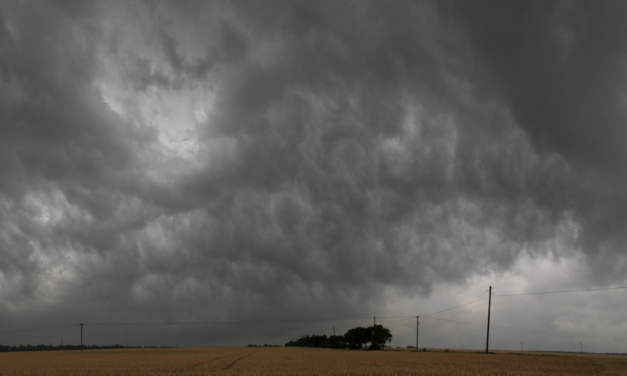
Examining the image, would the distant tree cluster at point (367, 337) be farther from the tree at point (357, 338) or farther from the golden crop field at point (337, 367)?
the golden crop field at point (337, 367)

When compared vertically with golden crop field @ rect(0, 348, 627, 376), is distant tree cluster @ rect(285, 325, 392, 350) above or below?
below

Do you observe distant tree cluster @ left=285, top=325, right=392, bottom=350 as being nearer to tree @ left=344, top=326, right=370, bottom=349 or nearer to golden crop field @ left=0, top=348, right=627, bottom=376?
tree @ left=344, top=326, right=370, bottom=349

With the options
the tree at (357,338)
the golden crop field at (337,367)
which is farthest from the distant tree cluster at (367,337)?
the golden crop field at (337,367)

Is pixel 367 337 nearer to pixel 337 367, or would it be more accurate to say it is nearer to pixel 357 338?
pixel 357 338

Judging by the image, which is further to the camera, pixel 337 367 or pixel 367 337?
pixel 367 337

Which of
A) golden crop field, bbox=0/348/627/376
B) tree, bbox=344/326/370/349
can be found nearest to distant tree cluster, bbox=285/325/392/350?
tree, bbox=344/326/370/349

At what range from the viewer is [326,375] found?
3177 centimetres

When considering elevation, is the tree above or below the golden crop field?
below

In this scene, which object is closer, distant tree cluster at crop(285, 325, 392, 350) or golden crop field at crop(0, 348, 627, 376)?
golden crop field at crop(0, 348, 627, 376)

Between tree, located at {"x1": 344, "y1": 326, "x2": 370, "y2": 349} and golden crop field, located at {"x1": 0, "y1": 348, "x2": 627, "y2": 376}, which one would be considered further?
tree, located at {"x1": 344, "y1": 326, "x2": 370, "y2": 349}

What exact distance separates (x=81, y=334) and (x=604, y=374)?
147494 mm

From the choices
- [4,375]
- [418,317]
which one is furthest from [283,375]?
[418,317]

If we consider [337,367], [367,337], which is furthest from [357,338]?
[337,367]

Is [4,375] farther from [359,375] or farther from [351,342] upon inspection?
[351,342]
